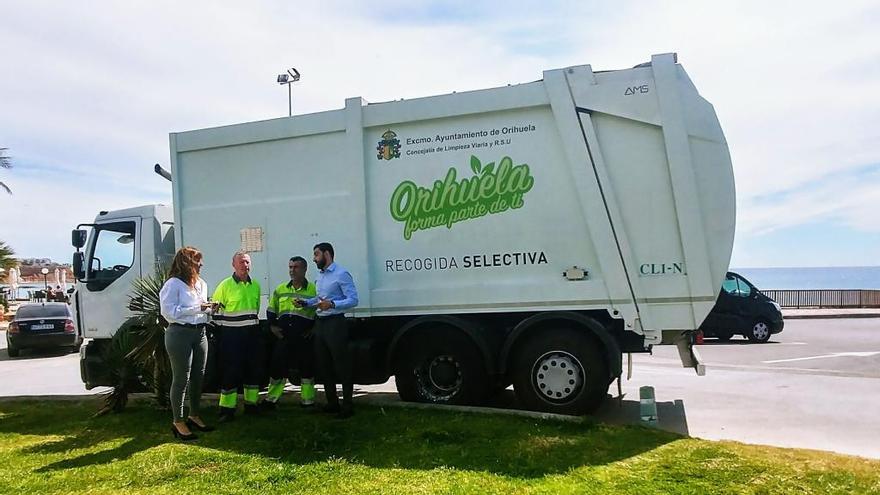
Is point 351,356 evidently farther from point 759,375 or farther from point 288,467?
point 759,375

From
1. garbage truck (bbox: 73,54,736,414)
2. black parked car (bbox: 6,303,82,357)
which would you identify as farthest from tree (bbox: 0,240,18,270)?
garbage truck (bbox: 73,54,736,414)

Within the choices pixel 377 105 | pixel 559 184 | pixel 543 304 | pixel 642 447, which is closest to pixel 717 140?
pixel 559 184

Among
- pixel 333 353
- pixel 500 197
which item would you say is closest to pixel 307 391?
pixel 333 353

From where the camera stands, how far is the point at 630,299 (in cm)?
643

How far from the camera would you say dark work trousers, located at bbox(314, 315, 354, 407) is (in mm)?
6672

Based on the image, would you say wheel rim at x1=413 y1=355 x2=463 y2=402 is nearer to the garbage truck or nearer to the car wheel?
the garbage truck

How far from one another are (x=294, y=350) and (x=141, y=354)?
1.55 meters

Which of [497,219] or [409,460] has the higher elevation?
[497,219]

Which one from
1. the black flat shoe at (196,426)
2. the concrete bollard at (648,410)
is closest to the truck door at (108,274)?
the black flat shoe at (196,426)

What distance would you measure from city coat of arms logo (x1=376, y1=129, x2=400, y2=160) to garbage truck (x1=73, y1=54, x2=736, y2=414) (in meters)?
0.02

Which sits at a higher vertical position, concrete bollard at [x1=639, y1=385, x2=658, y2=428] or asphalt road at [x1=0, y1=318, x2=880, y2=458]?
concrete bollard at [x1=639, y1=385, x2=658, y2=428]

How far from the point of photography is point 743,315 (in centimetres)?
1532

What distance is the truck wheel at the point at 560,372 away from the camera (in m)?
6.48

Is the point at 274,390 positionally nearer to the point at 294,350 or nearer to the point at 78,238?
the point at 294,350
